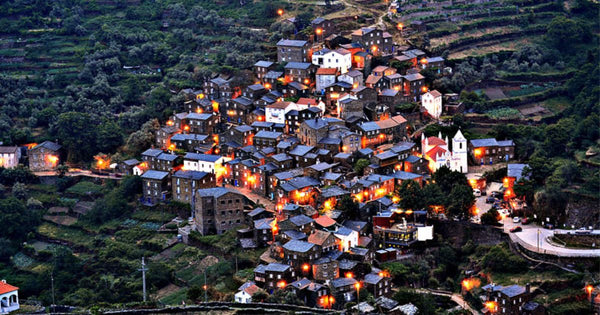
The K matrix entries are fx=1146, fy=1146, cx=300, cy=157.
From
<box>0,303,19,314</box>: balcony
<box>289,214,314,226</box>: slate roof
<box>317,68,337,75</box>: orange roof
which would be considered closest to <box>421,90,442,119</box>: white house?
<box>317,68,337,75</box>: orange roof

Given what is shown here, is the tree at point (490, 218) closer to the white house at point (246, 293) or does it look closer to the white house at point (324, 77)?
the white house at point (246, 293)

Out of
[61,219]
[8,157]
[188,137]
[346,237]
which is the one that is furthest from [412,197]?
[8,157]

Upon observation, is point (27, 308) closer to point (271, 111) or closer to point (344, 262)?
point (344, 262)

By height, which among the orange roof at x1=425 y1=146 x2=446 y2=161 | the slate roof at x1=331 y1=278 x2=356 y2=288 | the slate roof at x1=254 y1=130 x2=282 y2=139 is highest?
the slate roof at x1=254 y1=130 x2=282 y2=139

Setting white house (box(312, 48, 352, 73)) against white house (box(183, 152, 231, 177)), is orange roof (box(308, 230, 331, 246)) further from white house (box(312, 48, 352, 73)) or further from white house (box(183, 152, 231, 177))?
white house (box(312, 48, 352, 73))

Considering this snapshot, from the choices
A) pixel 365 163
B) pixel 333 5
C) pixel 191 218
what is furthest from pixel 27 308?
pixel 333 5

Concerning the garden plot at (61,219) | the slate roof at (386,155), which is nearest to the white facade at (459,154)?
the slate roof at (386,155)

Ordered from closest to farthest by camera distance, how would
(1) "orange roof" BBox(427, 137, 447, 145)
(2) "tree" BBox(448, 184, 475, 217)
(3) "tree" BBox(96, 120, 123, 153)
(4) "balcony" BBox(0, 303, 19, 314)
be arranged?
(4) "balcony" BBox(0, 303, 19, 314) < (2) "tree" BBox(448, 184, 475, 217) < (1) "orange roof" BBox(427, 137, 447, 145) < (3) "tree" BBox(96, 120, 123, 153)
